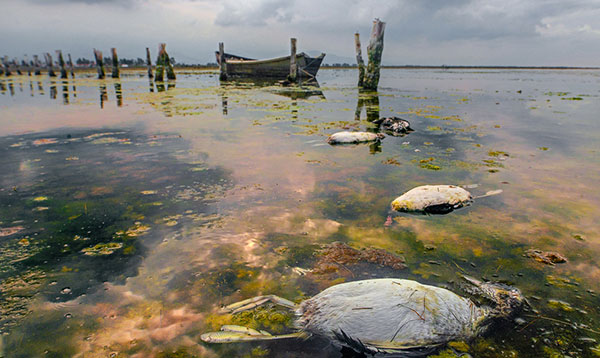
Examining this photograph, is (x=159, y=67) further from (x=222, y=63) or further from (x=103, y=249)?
(x=103, y=249)

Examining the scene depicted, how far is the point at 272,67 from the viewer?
33500 mm

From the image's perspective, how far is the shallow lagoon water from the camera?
216cm

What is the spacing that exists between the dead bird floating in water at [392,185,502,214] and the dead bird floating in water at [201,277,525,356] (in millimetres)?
1611

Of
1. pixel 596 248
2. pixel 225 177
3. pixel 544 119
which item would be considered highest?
pixel 544 119

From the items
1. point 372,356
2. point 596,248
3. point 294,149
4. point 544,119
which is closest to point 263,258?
point 372,356

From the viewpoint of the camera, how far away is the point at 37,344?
2002 mm

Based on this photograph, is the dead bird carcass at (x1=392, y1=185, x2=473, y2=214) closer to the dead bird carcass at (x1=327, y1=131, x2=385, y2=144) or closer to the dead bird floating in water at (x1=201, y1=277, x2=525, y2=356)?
the dead bird floating in water at (x1=201, y1=277, x2=525, y2=356)

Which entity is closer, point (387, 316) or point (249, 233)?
point (387, 316)

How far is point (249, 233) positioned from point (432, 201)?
7.64 feet

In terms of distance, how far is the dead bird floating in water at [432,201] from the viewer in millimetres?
3949

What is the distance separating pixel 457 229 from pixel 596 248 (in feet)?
4.06

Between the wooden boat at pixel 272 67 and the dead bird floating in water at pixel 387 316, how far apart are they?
3141 cm

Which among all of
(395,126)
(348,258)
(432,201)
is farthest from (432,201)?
(395,126)

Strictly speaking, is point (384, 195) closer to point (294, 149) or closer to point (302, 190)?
point (302, 190)
